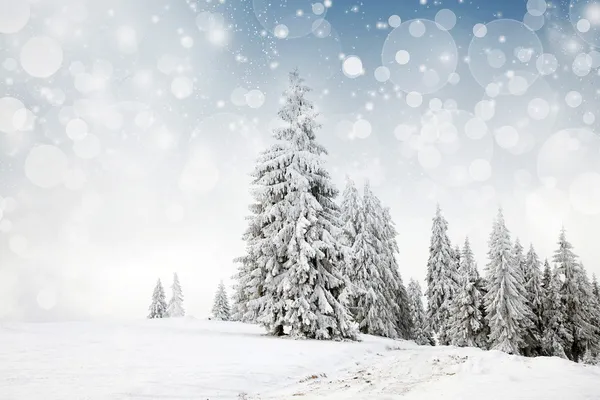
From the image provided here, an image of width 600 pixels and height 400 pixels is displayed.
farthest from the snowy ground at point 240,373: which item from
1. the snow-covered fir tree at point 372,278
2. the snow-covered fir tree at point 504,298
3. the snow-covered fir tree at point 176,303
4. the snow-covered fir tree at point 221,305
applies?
the snow-covered fir tree at point 176,303

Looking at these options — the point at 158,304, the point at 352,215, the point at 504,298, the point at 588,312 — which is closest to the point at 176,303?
the point at 158,304

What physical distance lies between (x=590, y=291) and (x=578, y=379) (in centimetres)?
3927

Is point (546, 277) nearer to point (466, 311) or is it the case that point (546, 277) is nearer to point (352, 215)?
point (466, 311)

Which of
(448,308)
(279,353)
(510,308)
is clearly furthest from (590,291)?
(279,353)

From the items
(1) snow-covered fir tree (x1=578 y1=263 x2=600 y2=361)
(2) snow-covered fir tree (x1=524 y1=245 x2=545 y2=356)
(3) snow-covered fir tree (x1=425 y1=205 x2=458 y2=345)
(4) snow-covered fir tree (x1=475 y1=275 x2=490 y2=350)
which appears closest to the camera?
(4) snow-covered fir tree (x1=475 y1=275 x2=490 y2=350)

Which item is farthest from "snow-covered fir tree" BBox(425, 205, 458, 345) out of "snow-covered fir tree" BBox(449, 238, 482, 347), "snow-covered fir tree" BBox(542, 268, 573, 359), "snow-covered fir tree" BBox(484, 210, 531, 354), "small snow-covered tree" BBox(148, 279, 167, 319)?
"small snow-covered tree" BBox(148, 279, 167, 319)

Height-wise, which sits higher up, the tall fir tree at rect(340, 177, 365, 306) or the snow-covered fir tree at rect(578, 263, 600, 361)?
the tall fir tree at rect(340, 177, 365, 306)

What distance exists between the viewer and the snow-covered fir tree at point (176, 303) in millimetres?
61594

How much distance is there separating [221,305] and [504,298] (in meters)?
39.1

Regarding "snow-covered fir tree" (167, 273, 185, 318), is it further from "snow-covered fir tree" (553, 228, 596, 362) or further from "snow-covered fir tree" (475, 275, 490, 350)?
"snow-covered fir tree" (553, 228, 596, 362)

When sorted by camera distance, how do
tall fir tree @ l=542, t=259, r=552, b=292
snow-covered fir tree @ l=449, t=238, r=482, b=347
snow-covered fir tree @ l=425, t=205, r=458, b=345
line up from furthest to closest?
tall fir tree @ l=542, t=259, r=552, b=292, snow-covered fir tree @ l=425, t=205, r=458, b=345, snow-covered fir tree @ l=449, t=238, r=482, b=347

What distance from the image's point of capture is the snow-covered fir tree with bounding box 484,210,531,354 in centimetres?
3250

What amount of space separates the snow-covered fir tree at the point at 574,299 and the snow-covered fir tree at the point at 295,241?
30.0 meters

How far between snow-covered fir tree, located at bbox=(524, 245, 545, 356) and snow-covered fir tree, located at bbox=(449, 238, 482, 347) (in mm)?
6111
